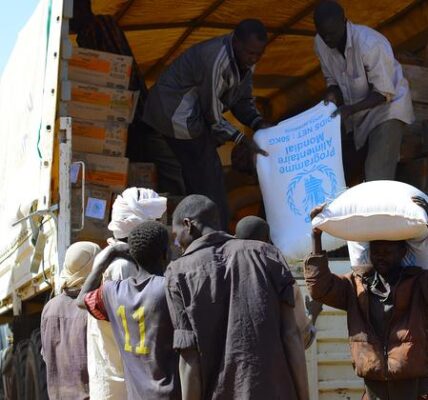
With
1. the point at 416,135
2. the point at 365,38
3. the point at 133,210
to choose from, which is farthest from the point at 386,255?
the point at 416,135

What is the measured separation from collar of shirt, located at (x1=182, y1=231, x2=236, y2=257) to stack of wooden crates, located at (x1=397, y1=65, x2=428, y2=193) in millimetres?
3210

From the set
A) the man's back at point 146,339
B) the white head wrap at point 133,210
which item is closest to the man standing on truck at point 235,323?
the man's back at point 146,339

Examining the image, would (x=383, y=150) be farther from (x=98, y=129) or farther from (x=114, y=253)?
(x=114, y=253)

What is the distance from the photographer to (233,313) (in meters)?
3.88

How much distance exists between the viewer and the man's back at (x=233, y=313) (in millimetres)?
3826

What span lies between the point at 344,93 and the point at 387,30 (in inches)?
64.9

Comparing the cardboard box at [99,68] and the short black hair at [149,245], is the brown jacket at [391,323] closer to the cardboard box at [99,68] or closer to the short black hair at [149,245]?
the short black hair at [149,245]

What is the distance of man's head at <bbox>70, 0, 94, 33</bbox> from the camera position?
7.57 metres

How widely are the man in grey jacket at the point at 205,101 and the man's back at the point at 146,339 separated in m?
2.59

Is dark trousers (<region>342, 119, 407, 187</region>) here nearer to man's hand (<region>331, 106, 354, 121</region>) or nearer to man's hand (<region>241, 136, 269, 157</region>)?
man's hand (<region>331, 106, 354, 121</region>)

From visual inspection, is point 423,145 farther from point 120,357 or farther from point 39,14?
point 120,357

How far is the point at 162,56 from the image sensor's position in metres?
9.11

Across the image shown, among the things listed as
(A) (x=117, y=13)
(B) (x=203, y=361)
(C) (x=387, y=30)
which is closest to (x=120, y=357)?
(B) (x=203, y=361)

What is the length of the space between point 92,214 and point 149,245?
205 cm
